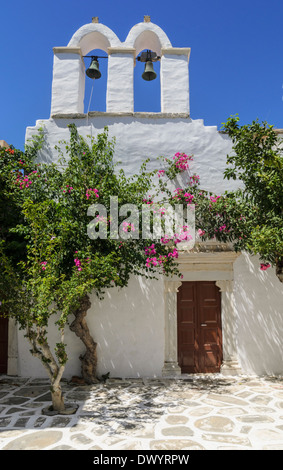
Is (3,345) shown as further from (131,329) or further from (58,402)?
(58,402)

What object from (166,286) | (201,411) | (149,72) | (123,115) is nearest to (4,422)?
(201,411)

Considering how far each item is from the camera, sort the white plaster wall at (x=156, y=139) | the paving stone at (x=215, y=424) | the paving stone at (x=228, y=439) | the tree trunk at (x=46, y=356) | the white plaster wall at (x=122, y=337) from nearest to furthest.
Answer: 1. the paving stone at (x=228, y=439)
2. the paving stone at (x=215, y=424)
3. the tree trunk at (x=46, y=356)
4. the white plaster wall at (x=122, y=337)
5. the white plaster wall at (x=156, y=139)

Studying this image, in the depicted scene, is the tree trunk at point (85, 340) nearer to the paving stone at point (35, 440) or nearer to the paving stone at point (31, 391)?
the paving stone at point (31, 391)

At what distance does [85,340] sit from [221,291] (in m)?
2.99

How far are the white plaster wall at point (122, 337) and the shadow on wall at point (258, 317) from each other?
5.52ft

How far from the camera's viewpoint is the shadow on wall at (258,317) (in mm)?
6781

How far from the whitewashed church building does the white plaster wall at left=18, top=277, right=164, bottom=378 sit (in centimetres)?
2

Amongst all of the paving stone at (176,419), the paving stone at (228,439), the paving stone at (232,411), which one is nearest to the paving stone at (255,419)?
the paving stone at (232,411)

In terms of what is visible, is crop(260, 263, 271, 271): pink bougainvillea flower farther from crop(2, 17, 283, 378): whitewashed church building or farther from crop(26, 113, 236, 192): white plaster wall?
crop(26, 113, 236, 192): white plaster wall

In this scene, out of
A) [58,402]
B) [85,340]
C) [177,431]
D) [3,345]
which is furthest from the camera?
[3,345]

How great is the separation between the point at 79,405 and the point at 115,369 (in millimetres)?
1700

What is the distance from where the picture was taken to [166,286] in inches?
278
